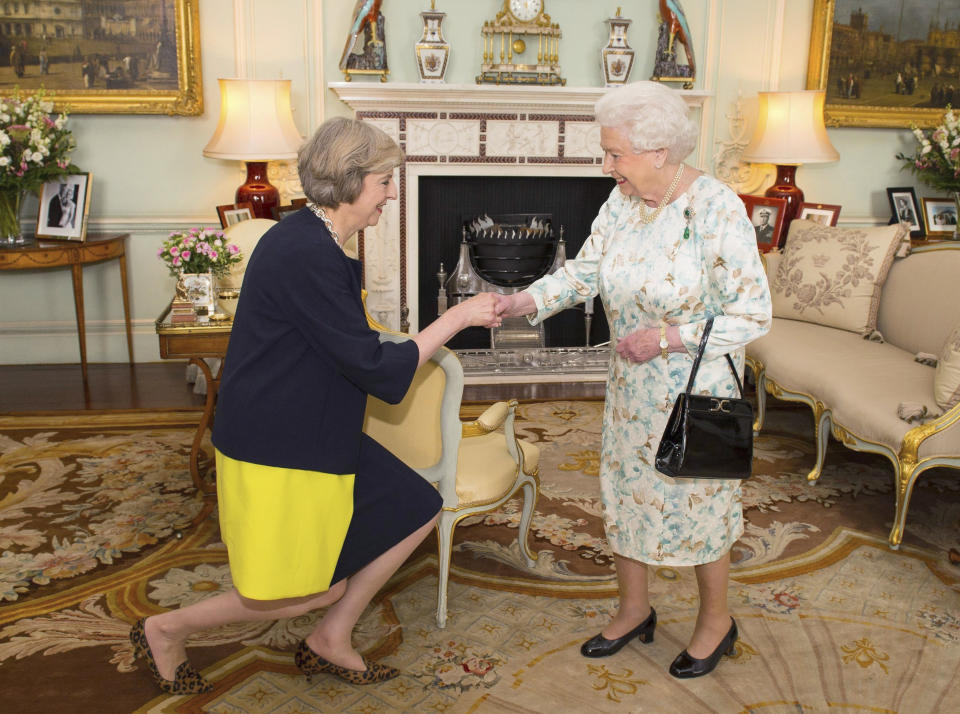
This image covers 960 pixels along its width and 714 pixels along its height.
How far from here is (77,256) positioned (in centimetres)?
502

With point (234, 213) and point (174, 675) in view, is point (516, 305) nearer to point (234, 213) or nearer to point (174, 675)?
point (174, 675)

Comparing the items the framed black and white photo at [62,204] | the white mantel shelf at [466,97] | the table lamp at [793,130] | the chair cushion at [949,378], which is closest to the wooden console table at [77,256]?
the framed black and white photo at [62,204]

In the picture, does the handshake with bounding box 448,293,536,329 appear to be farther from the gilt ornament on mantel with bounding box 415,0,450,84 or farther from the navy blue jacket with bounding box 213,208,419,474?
the gilt ornament on mantel with bounding box 415,0,450,84

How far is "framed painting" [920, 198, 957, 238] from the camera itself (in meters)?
5.95

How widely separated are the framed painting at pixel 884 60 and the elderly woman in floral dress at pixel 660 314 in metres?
4.09

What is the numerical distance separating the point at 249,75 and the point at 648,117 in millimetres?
3844

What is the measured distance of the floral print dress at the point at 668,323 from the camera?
222 cm

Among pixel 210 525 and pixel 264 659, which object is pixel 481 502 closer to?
pixel 264 659

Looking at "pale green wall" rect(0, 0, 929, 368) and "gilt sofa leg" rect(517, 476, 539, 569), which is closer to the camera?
"gilt sofa leg" rect(517, 476, 539, 569)

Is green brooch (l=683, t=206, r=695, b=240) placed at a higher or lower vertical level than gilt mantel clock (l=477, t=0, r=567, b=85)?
lower

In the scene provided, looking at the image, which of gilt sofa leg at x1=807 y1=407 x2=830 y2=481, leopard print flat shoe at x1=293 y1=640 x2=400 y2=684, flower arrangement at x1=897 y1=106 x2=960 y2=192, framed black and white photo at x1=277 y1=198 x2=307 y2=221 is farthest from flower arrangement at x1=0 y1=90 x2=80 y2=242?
flower arrangement at x1=897 y1=106 x2=960 y2=192

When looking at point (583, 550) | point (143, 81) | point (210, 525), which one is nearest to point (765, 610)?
point (583, 550)

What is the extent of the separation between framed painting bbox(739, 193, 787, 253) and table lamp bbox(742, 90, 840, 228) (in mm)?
245

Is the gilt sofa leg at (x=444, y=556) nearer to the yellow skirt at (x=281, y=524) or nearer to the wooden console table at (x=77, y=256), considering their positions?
the yellow skirt at (x=281, y=524)
